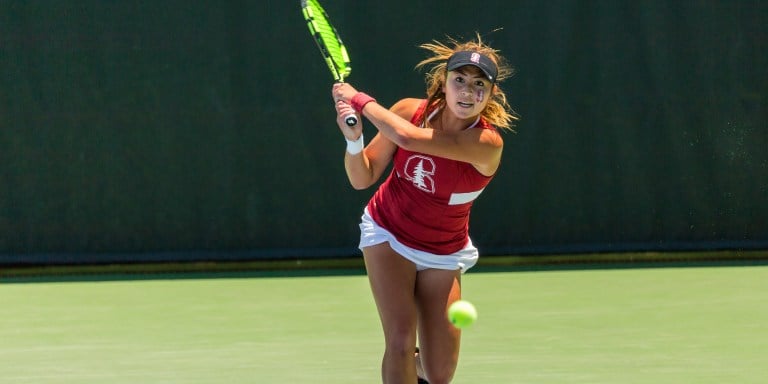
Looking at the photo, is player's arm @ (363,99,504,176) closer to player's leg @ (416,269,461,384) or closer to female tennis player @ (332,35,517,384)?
female tennis player @ (332,35,517,384)

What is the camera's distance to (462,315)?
4.41 meters

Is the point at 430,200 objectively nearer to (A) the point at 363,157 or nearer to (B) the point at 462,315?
(A) the point at 363,157

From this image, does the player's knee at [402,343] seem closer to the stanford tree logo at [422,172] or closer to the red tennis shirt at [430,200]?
the red tennis shirt at [430,200]

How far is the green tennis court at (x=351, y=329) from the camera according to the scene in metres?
5.49

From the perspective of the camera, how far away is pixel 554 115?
8859 millimetres

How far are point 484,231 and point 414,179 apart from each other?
14.5ft

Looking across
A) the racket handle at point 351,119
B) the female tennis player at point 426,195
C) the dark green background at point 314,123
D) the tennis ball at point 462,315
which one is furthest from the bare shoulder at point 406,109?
Answer: the dark green background at point 314,123

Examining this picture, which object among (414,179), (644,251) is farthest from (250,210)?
(414,179)

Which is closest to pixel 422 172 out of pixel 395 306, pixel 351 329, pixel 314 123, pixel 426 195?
pixel 426 195

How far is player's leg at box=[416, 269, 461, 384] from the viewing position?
4.55 meters

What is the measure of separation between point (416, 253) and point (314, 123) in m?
4.29

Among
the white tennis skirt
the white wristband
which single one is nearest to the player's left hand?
the white wristband

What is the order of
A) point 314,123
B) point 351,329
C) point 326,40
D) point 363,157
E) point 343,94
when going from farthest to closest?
point 314,123 → point 351,329 → point 326,40 → point 363,157 → point 343,94

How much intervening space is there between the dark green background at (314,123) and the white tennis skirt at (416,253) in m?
4.06
